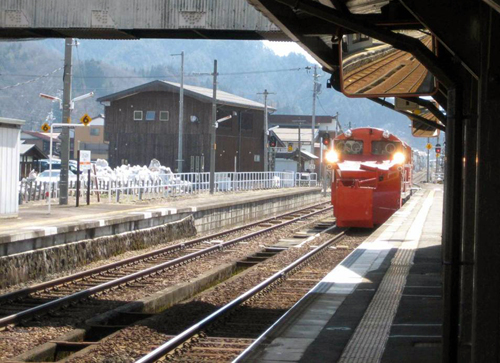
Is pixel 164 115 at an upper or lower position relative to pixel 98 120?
lower

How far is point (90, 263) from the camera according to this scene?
17484 millimetres

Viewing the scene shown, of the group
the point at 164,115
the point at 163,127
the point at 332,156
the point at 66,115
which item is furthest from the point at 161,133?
the point at 332,156

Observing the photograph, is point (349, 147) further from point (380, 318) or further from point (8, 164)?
point (380, 318)

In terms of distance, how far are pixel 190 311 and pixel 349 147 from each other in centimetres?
1465

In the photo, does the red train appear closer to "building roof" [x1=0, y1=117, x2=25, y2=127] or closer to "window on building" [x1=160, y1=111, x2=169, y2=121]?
"building roof" [x1=0, y1=117, x2=25, y2=127]

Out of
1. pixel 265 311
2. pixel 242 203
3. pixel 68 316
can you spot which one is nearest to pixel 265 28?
pixel 265 311

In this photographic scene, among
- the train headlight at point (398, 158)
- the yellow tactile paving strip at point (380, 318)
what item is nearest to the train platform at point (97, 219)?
the train headlight at point (398, 158)

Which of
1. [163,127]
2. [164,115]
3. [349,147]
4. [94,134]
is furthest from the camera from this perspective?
[94,134]

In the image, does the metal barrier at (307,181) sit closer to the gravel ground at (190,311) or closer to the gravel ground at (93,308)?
the gravel ground at (93,308)

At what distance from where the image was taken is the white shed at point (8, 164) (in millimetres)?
17672

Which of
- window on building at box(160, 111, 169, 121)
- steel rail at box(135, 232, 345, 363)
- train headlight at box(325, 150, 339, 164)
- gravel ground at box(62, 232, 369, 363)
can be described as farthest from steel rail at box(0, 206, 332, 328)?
window on building at box(160, 111, 169, 121)

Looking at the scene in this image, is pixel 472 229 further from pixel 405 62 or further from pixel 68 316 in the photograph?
pixel 68 316

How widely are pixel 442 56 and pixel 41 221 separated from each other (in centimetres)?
1300

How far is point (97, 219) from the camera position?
1884 cm
